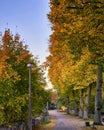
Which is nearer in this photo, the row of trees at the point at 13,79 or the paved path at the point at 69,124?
the row of trees at the point at 13,79

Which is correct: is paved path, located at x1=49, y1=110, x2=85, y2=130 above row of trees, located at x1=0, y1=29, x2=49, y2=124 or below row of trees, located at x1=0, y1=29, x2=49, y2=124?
below

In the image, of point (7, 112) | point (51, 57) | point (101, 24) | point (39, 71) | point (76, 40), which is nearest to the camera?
point (101, 24)

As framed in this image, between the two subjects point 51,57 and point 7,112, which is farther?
point 51,57

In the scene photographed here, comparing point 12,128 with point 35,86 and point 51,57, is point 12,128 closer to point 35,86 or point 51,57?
point 35,86

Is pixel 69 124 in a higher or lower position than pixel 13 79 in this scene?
lower

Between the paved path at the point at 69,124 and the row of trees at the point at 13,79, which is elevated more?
the row of trees at the point at 13,79

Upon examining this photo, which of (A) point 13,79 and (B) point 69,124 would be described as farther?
(B) point 69,124

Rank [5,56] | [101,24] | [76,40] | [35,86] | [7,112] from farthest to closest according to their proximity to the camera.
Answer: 1. [35,86]
2. [7,112]
3. [5,56]
4. [76,40]
5. [101,24]

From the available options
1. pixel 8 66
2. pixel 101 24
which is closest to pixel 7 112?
pixel 8 66

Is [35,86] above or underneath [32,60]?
underneath

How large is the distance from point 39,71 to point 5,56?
11664 mm

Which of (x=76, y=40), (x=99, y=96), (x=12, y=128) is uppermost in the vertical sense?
(x=76, y=40)

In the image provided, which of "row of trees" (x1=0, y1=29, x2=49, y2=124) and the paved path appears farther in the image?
the paved path

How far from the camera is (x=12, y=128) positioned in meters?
29.9
